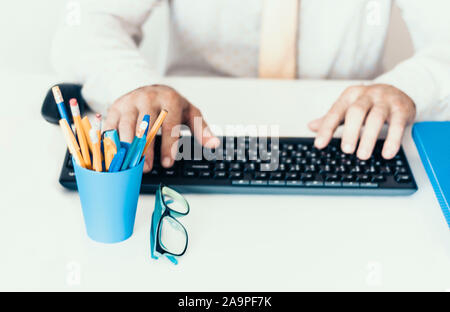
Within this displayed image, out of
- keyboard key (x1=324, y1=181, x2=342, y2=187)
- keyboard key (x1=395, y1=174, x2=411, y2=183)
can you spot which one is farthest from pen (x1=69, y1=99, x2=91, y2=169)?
keyboard key (x1=395, y1=174, x2=411, y2=183)

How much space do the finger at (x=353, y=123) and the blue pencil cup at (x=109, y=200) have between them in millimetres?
340

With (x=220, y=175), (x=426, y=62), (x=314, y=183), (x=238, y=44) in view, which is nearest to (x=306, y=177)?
(x=314, y=183)

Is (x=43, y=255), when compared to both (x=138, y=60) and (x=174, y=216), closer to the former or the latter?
(x=174, y=216)

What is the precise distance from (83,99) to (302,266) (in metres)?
0.51

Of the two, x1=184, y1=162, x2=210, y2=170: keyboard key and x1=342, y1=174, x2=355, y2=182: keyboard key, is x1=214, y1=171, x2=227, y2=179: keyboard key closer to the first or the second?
x1=184, y1=162, x2=210, y2=170: keyboard key

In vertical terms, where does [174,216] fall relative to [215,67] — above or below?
below

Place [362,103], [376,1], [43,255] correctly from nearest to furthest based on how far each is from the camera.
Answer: [43,255], [362,103], [376,1]

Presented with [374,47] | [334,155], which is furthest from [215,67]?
[334,155]

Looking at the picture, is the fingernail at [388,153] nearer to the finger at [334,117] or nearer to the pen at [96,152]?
the finger at [334,117]

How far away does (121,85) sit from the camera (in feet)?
2.71

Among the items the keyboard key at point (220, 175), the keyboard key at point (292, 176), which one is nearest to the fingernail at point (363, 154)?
the keyboard key at point (292, 176)

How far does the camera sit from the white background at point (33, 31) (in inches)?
55.6

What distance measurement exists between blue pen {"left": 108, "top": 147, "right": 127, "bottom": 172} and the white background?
1.01 metres

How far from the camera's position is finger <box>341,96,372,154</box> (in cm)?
72
